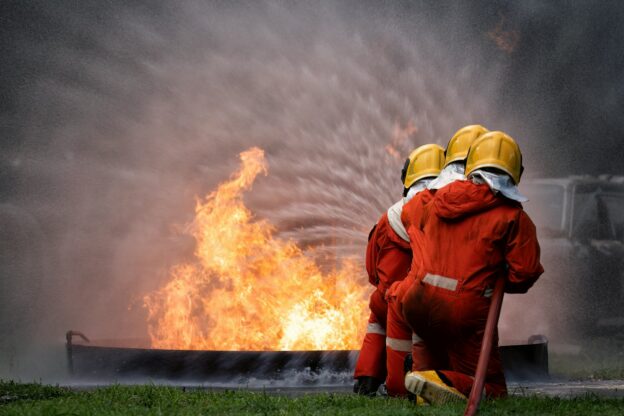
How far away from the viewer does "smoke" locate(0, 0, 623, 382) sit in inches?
539

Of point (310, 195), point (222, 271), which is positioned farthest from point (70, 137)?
point (222, 271)

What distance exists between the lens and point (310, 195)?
44.6 feet

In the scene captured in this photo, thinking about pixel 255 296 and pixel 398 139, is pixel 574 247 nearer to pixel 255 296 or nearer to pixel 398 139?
pixel 398 139

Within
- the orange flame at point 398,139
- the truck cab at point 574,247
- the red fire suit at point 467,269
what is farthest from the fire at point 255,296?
the truck cab at point 574,247

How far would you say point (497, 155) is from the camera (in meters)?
5.30

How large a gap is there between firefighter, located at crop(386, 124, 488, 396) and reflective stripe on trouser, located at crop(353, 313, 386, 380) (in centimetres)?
33

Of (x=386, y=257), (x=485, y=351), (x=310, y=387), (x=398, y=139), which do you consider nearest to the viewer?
(x=485, y=351)

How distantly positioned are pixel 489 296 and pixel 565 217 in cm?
926

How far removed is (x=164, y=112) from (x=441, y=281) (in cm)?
1022

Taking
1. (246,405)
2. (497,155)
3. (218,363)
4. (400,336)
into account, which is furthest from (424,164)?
(218,363)

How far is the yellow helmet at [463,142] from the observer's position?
19.2ft

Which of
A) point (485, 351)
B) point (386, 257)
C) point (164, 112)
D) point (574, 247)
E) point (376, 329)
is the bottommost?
point (485, 351)

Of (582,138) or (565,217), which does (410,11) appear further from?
(582,138)

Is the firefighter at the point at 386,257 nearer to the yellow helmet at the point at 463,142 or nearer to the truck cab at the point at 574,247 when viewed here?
the yellow helmet at the point at 463,142
